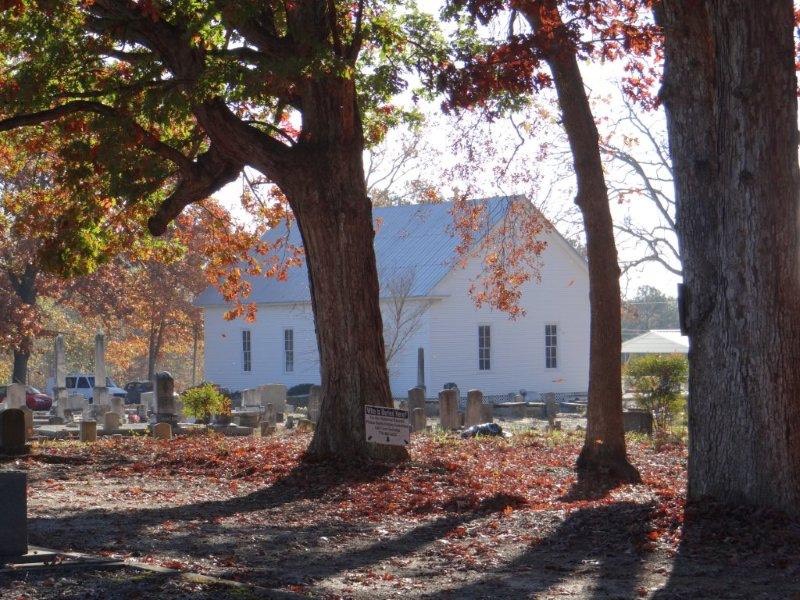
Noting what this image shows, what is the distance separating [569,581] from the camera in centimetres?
825

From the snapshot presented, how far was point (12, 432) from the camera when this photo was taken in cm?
1834

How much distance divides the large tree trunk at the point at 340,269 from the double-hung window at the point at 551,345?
106 feet

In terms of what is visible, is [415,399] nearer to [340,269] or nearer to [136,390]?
[340,269]

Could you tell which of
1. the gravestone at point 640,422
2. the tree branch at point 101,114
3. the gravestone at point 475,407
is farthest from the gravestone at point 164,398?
the tree branch at point 101,114

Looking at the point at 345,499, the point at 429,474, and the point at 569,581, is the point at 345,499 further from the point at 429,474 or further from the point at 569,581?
the point at 569,581

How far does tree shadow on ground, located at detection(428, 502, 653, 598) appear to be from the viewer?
7930mm

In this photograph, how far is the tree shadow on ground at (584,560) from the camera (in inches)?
312

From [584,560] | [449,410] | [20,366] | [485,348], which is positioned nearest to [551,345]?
[485,348]

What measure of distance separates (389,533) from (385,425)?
4.71 m

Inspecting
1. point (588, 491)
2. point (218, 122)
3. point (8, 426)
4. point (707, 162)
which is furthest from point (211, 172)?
point (707, 162)

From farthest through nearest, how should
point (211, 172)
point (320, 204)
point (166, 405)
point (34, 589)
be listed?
point (166, 405) < point (211, 172) < point (320, 204) < point (34, 589)

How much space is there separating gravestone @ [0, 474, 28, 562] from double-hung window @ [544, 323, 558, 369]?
40348 mm

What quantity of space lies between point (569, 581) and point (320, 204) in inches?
337

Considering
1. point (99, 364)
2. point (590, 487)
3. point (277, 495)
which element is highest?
point (99, 364)
